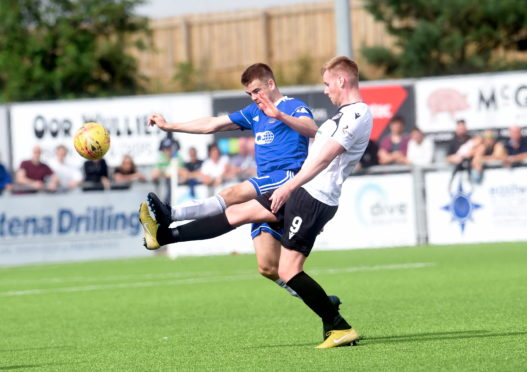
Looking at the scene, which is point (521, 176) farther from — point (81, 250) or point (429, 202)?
point (81, 250)

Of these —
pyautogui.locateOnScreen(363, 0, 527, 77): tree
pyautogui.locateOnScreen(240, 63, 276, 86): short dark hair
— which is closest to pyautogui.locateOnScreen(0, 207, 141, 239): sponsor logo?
pyautogui.locateOnScreen(240, 63, 276, 86): short dark hair

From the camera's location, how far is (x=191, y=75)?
1614 inches

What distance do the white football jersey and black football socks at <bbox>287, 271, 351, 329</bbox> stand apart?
1.98 feet

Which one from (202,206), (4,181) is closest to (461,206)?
(4,181)

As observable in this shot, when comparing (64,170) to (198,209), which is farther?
(64,170)

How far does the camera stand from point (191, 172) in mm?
22531

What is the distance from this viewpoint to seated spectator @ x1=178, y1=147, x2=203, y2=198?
22.1 m

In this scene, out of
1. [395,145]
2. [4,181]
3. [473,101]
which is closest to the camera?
[4,181]

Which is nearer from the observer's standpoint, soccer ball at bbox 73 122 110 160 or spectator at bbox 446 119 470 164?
soccer ball at bbox 73 122 110 160

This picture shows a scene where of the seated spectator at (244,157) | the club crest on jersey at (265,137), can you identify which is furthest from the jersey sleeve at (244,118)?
the seated spectator at (244,157)

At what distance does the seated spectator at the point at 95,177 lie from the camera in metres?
22.1

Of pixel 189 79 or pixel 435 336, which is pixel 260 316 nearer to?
pixel 435 336

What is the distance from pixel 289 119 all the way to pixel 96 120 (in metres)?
16.8

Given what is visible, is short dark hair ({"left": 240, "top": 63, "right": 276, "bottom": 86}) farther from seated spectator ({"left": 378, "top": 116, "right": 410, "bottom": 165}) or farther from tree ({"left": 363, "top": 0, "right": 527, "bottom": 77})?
tree ({"left": 363, "top": 0, "right": 527, "bottom": 77})
